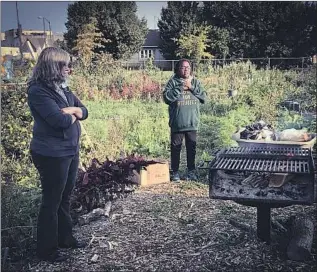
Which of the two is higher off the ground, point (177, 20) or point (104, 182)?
point (177, 20)

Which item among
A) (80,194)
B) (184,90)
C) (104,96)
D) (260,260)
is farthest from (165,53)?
(260,260)

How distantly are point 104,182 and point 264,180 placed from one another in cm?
104

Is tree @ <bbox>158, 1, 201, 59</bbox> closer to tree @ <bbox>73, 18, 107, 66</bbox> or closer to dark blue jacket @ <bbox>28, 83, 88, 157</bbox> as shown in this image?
tree @ <bbox>73, 18, 107, 66</bbox>

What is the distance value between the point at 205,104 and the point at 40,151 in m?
1.31

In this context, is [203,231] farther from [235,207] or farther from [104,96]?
[104,96]

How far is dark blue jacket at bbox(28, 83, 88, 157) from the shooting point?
2.05 meters

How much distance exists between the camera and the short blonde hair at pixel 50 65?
6.69 ft

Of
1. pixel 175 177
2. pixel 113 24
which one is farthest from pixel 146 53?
pixel 175 177

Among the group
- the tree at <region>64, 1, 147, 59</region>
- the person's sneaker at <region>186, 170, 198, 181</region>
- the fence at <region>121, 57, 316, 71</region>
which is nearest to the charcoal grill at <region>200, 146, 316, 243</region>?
the fence at <region>121, 57, 316, 71</region>

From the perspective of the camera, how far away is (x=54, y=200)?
2.20 m

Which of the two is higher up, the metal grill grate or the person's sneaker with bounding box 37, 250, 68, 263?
the metal grill grate

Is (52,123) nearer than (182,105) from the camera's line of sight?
Yes

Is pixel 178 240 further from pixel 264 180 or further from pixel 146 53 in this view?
pixel 146 53

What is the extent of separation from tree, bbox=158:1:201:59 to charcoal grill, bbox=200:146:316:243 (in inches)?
26.1
